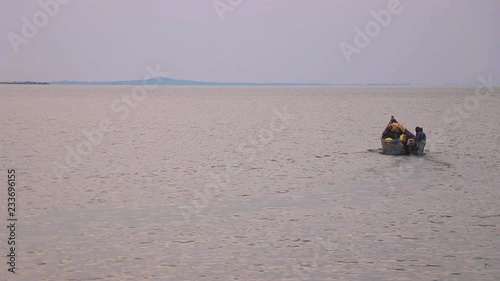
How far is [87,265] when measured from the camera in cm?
1800

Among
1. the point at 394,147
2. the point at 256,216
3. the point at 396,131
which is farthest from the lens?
the point at 396,131

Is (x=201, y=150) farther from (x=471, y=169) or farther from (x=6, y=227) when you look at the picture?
(x=6, y=227)

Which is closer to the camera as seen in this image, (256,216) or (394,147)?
(256,216)

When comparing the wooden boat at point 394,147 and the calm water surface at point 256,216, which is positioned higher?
the wooden boat at point 394,147

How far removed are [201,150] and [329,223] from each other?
29404mm

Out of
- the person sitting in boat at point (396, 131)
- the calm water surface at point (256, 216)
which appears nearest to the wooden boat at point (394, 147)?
the person sitting in boat at point (396, 131)

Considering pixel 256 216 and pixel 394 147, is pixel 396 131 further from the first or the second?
pixel 256 216

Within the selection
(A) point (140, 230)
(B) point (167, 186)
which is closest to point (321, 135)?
(B) point (167, 186)

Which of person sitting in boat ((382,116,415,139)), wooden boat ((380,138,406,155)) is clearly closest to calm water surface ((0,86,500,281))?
wooden boat ((380,138,406,155))

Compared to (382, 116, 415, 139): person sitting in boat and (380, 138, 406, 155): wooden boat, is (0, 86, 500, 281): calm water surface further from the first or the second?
(382, 116, 415, 139): person sitting in boat

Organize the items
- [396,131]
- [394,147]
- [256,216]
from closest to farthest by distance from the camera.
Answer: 1. [256,216]
2. [394,147]
3. [396,131]

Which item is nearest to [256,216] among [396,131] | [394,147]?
[394,147]

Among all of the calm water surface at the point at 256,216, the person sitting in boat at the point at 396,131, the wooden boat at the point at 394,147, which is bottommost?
the calm water surface at the point at 256,216

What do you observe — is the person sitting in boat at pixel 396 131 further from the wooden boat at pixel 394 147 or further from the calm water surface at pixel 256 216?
the calm water surface at pixel 256 216
